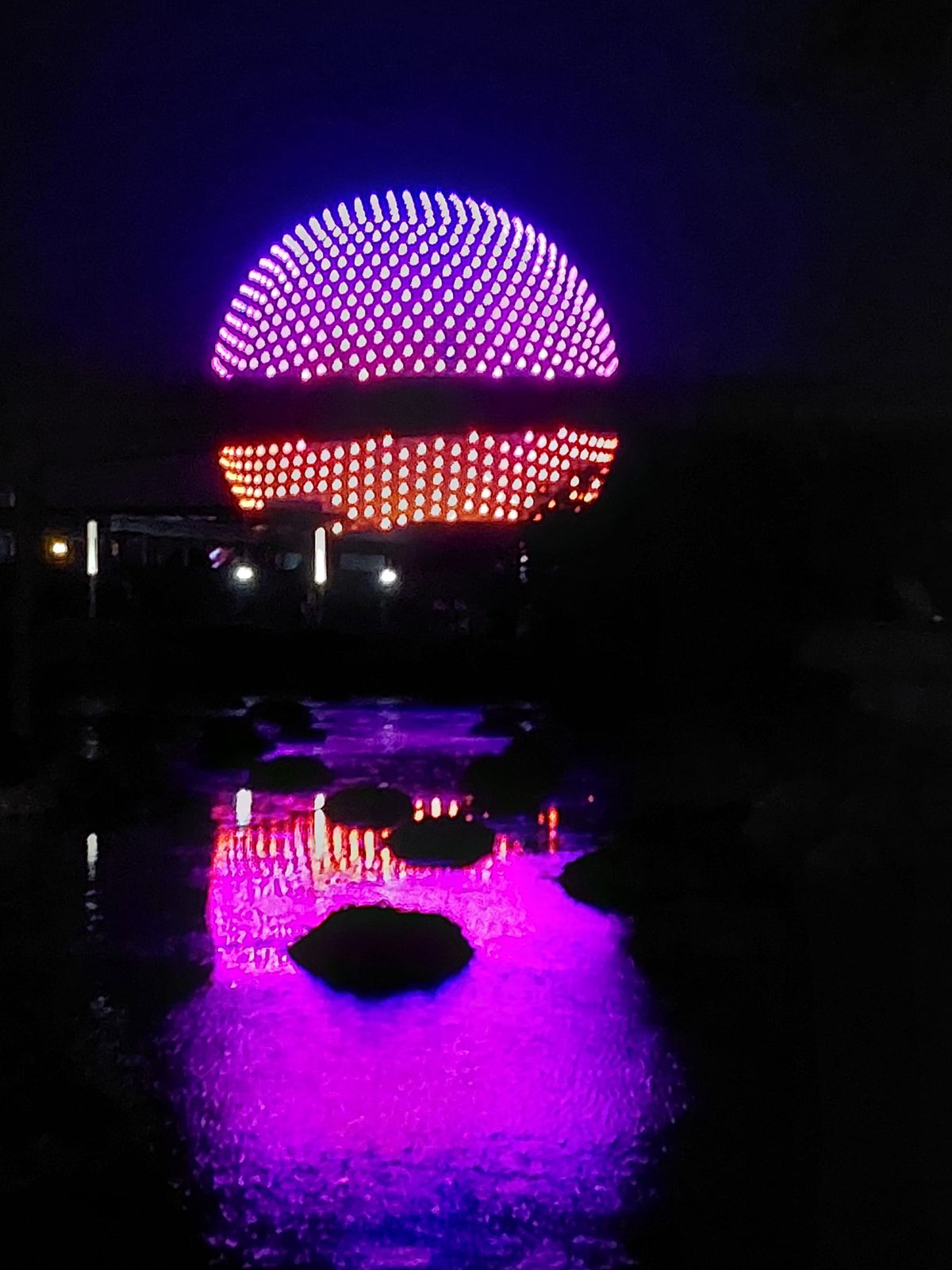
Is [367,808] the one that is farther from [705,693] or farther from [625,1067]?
[705,693]

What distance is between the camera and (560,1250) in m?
3.59

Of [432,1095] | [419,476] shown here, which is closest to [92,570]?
[419,476]

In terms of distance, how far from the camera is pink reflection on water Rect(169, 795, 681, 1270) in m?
3.73

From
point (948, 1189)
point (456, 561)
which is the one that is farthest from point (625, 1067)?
point (456, 561)

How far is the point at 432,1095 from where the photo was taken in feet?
15.4

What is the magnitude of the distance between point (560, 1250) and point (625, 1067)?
4.60 feet

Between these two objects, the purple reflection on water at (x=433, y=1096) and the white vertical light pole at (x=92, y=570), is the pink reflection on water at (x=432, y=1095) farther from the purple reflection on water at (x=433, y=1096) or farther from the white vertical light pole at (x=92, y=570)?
the white vertical light pole at (x=92, y=570)

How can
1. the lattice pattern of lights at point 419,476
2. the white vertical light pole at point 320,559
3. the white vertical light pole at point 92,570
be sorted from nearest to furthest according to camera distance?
the white vertical light pole at point 92,570, the white vertical light pole at point 320,559, the lattice pattern of lights at point 419,476

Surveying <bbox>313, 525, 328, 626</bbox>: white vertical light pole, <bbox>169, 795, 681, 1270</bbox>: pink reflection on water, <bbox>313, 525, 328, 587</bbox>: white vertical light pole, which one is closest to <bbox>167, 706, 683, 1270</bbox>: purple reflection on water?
<bbox>169, 795, 681, 1270</bbox>: pink reflection on water

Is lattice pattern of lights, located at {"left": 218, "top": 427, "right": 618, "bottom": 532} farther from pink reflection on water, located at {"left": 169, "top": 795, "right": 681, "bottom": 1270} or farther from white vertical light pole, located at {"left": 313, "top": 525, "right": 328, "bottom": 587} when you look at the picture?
pink reflection on water, located at {"left": 169, "top": 795, "right": 681, "bottom": 1270}

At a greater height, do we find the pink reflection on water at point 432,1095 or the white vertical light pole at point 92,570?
the pink reflection on water at point 432,1095

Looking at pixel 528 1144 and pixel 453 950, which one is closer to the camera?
pixel 528 1144

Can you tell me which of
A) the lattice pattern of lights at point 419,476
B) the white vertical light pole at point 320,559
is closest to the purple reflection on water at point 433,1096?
the white vertical light pole at point 320,559

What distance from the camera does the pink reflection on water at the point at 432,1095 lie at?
3.73 m
